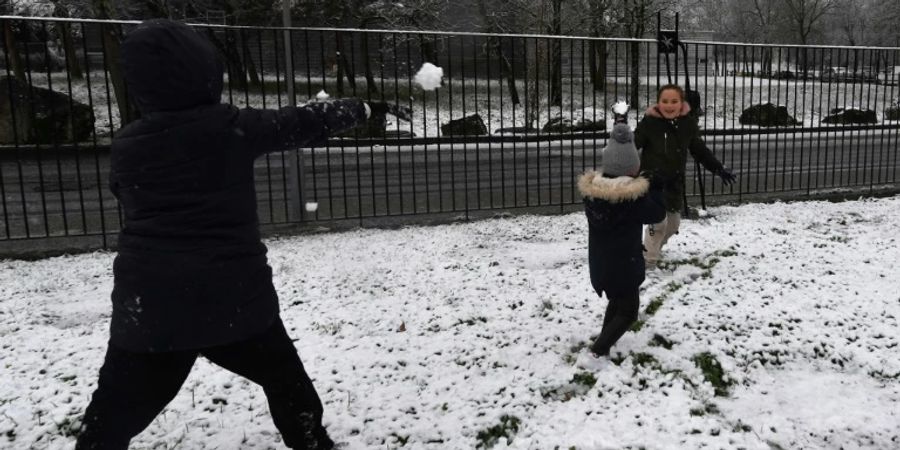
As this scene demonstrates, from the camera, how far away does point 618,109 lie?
4.88 metres

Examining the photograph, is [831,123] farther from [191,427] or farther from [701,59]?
[191,427]

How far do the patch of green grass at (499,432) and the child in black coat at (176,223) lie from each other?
47.4 inches

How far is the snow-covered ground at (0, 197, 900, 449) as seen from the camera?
10.3ft

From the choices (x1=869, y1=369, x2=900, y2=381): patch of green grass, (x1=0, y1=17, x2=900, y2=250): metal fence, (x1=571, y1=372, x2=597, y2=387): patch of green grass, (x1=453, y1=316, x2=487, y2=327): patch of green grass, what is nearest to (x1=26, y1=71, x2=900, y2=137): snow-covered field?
(x1=0, y1=17, x2=900, y2=250): metal fence

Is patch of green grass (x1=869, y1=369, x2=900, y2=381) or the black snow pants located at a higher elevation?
the black snow pants

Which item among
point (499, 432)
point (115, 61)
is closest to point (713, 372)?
point (499, 432)

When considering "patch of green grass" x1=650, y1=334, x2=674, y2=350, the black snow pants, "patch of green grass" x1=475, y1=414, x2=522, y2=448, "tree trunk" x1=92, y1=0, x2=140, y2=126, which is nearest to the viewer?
the black snow pants

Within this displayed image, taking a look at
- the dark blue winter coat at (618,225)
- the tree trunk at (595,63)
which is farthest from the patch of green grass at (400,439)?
the tree trunk at (595,63)

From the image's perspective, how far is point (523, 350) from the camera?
4.00 metres

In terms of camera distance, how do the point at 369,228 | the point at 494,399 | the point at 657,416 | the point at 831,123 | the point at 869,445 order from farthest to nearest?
the point at 831,123
the point at 369,228
the point at 494,399
the point at 657,416
the point at 869,445

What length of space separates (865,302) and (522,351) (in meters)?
2.50

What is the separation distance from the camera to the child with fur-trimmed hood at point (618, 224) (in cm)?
354

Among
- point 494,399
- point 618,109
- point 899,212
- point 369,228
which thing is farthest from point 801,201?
point 494,399

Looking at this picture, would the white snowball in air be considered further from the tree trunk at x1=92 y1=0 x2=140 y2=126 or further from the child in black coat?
the tree trunk at x1=92 y1=0 x2=140 y2=126
